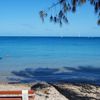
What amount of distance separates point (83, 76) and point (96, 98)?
9691 millimetres

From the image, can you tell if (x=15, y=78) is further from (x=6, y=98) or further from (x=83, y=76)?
(x=6, y=98)

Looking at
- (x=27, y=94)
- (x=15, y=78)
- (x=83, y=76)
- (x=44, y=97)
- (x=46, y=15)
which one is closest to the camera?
(x=27, y=94)

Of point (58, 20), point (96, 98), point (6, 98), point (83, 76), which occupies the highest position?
point (58, 20)

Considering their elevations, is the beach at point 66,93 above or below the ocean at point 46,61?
above

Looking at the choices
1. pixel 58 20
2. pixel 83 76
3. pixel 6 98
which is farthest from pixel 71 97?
pixel 83 76

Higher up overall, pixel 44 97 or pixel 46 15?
pixel 46 15

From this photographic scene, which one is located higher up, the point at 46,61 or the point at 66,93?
the point at 66,93

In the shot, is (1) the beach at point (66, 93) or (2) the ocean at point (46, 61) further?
(2) the ocean at point (46, 61)

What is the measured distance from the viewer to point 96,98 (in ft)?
35.7

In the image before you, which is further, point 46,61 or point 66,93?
point 46,61

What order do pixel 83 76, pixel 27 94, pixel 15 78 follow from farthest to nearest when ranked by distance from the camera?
1. pixel 83 76
2. pixel 15 78
3. pixel 27 94

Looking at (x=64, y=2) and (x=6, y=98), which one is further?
(x=64, y=2)

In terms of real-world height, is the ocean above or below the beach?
below

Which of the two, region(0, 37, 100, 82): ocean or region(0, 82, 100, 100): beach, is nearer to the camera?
region(0, 82, 100, 100): beach
